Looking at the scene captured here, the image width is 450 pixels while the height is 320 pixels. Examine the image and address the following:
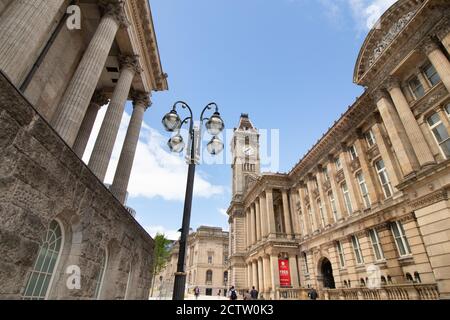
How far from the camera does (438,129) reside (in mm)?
14258

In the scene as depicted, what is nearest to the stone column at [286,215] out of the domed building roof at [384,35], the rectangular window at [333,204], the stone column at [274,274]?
the stone column at [274,274]

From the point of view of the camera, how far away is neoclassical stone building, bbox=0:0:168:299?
3496 millimetres

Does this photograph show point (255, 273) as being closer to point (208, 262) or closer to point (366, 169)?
point (366, 169)

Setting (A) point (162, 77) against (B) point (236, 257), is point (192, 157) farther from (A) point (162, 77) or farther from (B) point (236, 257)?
(B) point (236, 257)

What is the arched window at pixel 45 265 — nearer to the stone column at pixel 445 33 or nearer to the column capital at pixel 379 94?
the stone column at pixel 445 33

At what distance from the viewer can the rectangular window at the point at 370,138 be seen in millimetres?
20422

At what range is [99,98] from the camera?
16.1 meters

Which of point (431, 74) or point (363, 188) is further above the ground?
point (431, 74)

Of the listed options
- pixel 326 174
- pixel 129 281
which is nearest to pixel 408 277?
pixel 326 174

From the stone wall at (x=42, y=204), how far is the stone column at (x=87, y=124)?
28.1 ft

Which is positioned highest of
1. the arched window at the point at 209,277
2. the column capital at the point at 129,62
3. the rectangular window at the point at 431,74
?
the rectangular window at the point at 431,74

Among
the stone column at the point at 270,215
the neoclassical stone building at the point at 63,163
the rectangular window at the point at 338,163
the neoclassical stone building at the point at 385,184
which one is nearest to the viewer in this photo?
the neoclassical stone building at the point at 63,163

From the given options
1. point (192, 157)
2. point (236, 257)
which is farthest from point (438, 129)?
point (236, 257)

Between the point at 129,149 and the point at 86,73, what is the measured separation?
5356mm
